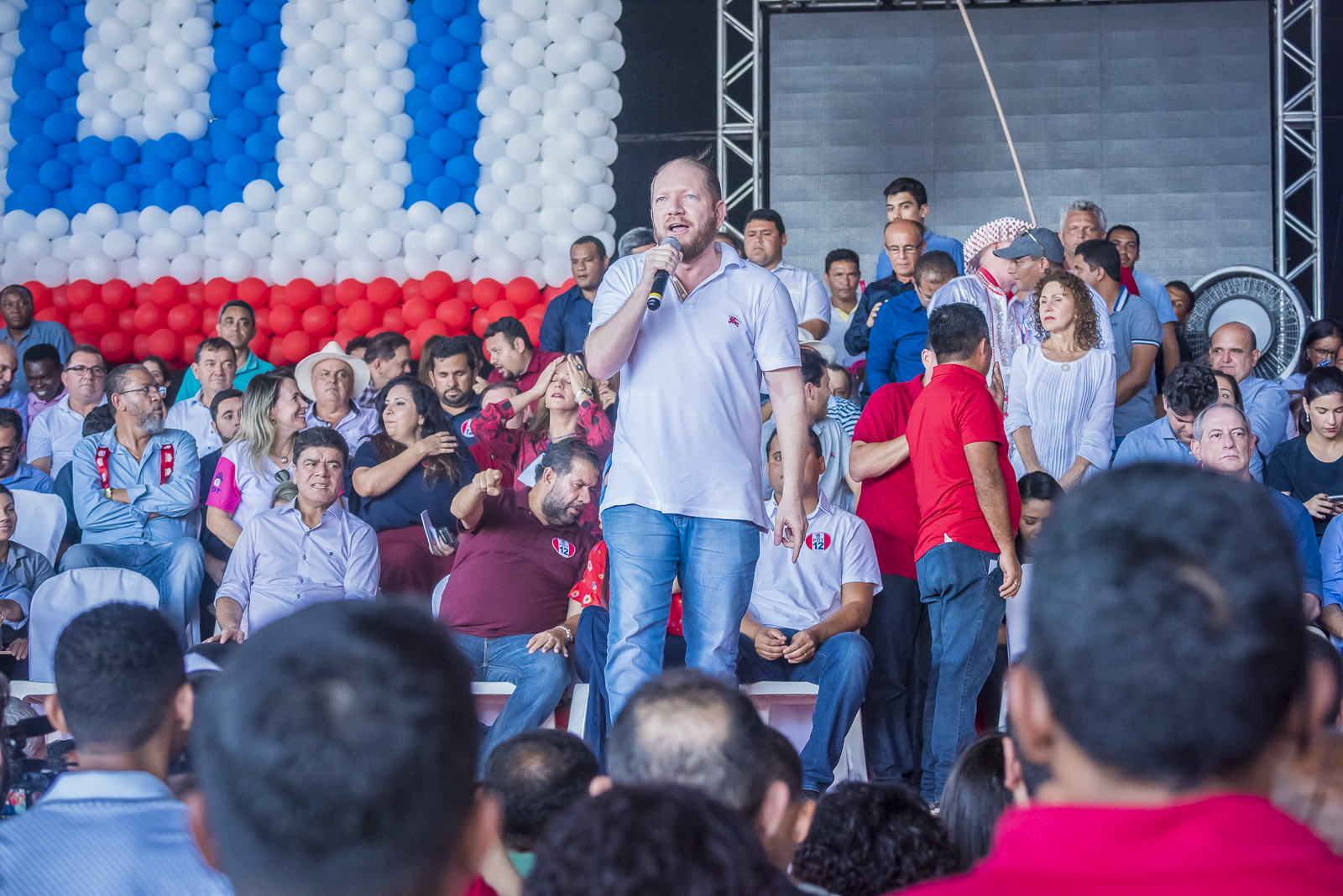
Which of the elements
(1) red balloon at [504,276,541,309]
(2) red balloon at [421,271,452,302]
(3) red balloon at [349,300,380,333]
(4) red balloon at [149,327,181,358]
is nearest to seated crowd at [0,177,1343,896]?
(4) red balloon at [149,327,181,358]

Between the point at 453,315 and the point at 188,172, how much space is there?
1.85m

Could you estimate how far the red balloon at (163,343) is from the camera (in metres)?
7.21

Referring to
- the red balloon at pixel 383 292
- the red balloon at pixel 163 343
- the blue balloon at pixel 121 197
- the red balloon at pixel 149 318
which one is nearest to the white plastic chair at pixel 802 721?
the red balloon at pixel 383 292

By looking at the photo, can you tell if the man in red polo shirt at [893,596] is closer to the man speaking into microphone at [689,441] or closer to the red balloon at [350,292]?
the man speaking into microphone at [689,441]

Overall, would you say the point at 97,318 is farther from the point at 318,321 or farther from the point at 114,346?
the point at 318,321

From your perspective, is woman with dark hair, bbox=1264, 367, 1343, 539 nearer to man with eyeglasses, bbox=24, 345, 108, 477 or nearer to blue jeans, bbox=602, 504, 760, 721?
blue jeans, bbox=602, 504, 760, 721

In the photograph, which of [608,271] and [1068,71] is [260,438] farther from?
[1068,71]

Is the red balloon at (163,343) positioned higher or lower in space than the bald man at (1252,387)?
higher

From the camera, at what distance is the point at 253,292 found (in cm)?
727

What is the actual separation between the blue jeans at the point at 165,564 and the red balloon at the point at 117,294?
3.14 m

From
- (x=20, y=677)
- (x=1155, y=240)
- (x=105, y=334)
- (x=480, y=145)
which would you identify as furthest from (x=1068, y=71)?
(x=20, y=677)

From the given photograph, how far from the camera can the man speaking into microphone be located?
8.92 feet

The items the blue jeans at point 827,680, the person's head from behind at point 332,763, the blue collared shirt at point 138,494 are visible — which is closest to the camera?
the person's head from behind at point 332,763

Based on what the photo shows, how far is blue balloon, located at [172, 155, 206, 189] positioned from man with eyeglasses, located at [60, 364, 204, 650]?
284 centimetres
